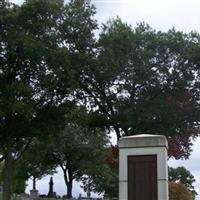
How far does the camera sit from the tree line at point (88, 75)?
93.9ft

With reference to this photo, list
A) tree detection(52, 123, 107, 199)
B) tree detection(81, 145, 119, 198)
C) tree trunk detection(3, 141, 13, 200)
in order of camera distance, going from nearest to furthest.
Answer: tree trunk detection(3, 141, 13, 200) < tree detection(52, 123, 107, 199) < tree detection(81, 145, 119, 198)

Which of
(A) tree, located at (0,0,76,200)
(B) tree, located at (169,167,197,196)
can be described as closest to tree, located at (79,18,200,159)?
(A) tree, located at (0,0,76,200)

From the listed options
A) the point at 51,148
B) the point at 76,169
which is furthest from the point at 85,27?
the point at 76,169

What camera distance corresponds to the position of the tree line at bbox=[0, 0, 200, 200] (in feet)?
93.9

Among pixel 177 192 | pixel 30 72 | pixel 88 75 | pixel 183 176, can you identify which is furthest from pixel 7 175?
pixel 183 176

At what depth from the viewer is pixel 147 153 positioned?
1415 centimetres

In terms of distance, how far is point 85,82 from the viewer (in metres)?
30.9

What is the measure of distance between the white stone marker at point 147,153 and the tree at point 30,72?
1350cm

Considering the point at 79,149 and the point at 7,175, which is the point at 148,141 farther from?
the point at 79,149

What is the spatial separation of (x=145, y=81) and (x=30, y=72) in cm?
611

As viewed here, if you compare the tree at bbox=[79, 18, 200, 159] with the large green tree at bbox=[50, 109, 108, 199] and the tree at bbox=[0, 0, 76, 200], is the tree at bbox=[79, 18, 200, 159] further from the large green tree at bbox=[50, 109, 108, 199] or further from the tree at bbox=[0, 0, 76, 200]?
the large green tree at bbox=[50, 109, 108, 199]

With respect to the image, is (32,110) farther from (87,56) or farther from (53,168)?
(53,168)

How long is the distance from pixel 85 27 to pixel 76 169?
1119 inches

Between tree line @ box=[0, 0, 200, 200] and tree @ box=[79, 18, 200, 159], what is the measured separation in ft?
0.17
